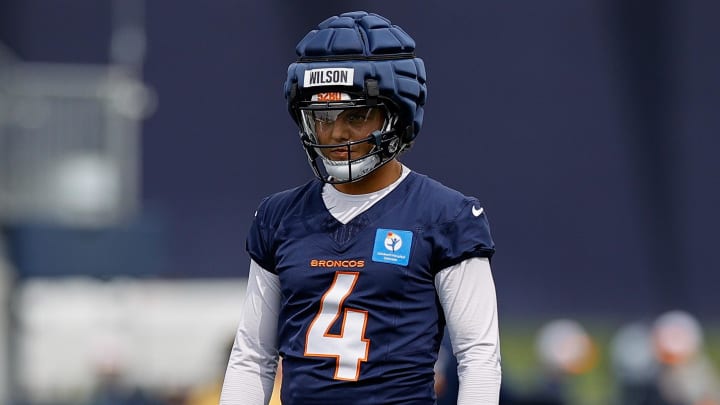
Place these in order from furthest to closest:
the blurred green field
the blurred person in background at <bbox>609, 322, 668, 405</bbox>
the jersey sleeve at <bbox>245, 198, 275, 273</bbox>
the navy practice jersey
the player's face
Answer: the blurred green field → the blurred person in background at <bbox>609, 322, 668, 405</bbox> → the jersey sleeve at <bbox>245, 198, 275, 273</bbox> → the player's face → the navy practice jersey

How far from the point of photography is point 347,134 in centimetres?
357

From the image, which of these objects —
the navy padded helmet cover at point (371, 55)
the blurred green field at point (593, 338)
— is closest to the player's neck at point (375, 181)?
the navy padded helmet cover at point (371, 55)

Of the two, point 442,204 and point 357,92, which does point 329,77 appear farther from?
point 442,204

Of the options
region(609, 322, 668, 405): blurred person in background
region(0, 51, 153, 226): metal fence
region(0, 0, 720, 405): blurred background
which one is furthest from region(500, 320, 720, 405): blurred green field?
region(0, 51, 153, 226): metal fence

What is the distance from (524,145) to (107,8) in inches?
249

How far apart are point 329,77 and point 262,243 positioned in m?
0.47

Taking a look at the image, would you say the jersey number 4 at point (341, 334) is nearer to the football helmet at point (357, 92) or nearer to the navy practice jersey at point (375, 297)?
the navy practice jersey at point (375, 297)

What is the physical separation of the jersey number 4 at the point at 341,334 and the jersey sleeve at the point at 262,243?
235 mm

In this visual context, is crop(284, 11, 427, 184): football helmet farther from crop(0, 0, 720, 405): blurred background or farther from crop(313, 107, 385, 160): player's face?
crop(0, 0, 720, 405): blurred background

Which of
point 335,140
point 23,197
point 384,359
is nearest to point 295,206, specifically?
point 335,140

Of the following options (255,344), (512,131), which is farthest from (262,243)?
(512,131)

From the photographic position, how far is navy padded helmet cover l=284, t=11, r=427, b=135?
3.54 meters

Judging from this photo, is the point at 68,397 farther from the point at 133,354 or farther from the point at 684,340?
the point at 684,340

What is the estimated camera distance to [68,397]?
13977 millimetres
